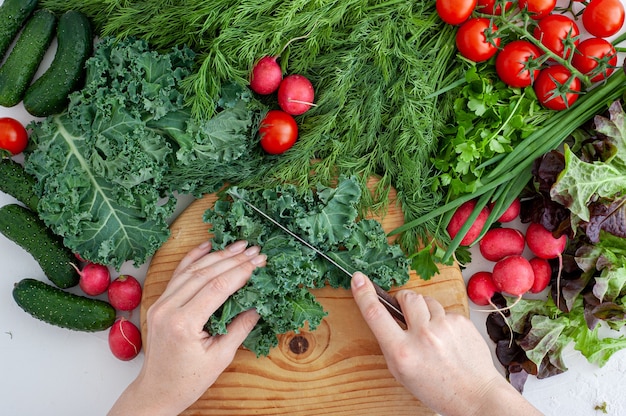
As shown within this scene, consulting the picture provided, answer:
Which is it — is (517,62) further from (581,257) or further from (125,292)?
(125,292)

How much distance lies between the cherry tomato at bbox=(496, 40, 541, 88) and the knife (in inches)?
34.5

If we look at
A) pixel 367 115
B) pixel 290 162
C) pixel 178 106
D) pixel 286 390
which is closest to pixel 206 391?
pixel 286 390

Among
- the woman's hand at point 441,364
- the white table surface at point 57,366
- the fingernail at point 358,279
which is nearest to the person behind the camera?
the woman's hand at point 441,364

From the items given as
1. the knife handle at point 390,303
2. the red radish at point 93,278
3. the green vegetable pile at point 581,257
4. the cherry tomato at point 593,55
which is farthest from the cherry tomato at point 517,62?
the red radish at point 93,278

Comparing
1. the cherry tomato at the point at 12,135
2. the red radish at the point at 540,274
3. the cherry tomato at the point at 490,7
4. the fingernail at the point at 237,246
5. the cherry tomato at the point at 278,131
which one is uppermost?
the cherry tomato at the point at 12,135

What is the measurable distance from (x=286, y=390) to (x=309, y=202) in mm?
666

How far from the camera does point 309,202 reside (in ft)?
6.42

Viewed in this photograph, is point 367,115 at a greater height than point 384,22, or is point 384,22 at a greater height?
point 384,22

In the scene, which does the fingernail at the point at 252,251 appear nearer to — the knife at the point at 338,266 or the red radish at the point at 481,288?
the knife at the point at 338,266

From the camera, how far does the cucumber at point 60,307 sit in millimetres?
2107

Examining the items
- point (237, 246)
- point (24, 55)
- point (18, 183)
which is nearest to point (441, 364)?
point (237, 246)

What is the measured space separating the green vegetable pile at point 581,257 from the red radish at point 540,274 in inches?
1.5

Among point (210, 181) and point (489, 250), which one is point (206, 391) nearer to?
point (210, 181)

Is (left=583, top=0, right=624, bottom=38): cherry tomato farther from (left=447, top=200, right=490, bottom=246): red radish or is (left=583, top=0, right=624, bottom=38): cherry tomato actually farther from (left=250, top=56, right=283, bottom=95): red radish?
(left=250, top=56, right=283, bottom=95): red radish
